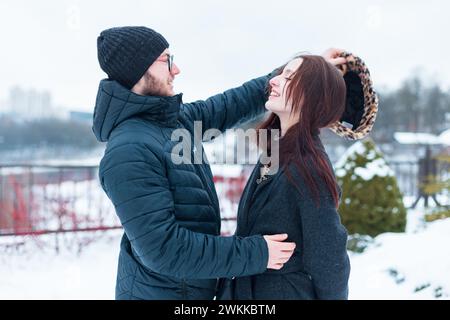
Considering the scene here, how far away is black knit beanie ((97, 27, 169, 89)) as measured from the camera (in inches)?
55.9

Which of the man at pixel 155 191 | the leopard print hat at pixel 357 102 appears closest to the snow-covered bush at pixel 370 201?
the leopard print hat at pixel 357 102

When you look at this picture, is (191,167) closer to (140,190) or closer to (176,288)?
(140,190)

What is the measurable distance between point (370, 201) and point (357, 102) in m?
4.23

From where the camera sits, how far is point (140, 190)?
4.07ft

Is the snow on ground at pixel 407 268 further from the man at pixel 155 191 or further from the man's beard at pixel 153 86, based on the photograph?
the man's beard at pixel 153 86

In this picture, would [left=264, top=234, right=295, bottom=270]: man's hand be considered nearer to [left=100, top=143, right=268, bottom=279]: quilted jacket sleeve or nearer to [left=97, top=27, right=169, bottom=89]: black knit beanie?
[left=100, top=143, right=268, bottom=279]: quilted jacket sleeve

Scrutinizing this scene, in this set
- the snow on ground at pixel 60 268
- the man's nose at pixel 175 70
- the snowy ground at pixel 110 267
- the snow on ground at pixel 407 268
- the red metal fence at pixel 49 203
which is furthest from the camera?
the red metal fence at pixel 49 203

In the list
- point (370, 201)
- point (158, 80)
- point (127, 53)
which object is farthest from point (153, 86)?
point (370, 201)

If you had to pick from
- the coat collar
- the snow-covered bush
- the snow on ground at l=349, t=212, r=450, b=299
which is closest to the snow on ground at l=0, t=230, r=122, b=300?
the snow on ground at l=349, t=212, r=450, b=299

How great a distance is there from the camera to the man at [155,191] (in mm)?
1253

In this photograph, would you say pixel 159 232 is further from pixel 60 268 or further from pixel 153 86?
pixel 60 268

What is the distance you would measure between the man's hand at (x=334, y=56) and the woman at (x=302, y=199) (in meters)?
0.23

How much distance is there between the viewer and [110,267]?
17.3 ft
